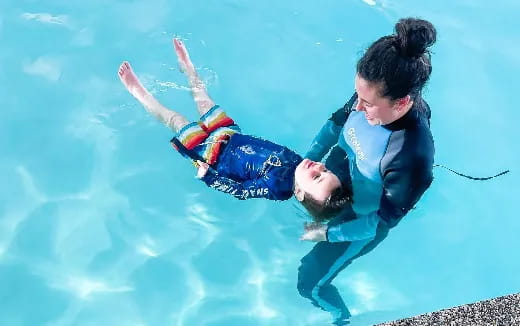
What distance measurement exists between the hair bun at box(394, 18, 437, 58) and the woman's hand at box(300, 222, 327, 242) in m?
1.24

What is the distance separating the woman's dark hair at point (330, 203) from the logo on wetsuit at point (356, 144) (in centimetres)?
23

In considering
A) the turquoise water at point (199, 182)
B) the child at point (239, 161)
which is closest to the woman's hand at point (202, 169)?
the child at point (239, 161)

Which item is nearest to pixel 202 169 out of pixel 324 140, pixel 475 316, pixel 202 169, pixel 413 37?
pixel 202 169

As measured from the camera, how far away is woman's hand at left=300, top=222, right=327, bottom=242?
394 cm

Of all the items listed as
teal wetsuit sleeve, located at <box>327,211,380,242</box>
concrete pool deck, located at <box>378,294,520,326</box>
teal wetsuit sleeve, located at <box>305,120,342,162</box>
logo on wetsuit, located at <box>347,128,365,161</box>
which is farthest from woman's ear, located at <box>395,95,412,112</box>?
concrete pool deck, located at <box>378,294,520,326</box>

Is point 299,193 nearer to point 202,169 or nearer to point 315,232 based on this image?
point 315,232

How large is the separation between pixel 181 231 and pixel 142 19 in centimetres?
232

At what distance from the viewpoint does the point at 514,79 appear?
655 cm

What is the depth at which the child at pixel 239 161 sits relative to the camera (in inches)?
155

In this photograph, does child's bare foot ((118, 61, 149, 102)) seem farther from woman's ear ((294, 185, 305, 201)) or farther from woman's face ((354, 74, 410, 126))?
woman's face ((354, 74, 410, 126))

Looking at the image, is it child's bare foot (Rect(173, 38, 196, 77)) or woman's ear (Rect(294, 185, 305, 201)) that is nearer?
woman's ear (Rect(294, 185, 305, 201))

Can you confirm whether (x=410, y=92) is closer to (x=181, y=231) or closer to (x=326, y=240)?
(x=326, y=240)

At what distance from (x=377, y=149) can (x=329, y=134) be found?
64cm

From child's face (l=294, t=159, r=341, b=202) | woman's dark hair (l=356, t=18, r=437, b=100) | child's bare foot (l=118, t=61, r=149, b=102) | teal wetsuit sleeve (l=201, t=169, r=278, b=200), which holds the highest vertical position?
woman's dark hair (l=356, t=18, r=437, b=100)
